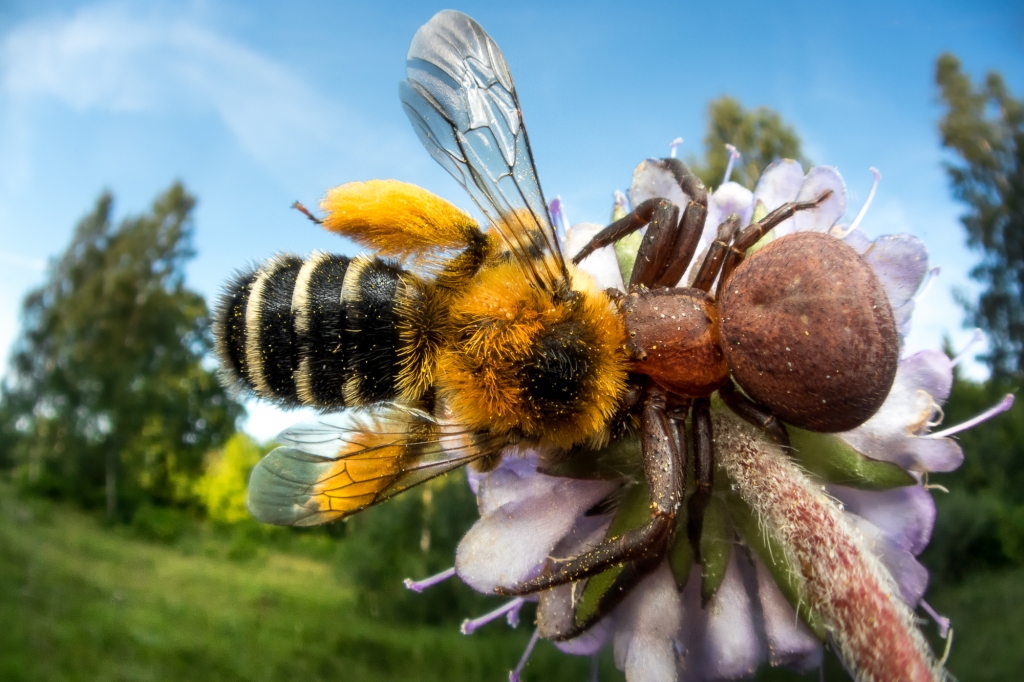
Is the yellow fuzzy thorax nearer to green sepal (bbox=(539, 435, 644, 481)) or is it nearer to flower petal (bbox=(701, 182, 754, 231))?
green sepal (bbox=(539, 435, 644, 481))

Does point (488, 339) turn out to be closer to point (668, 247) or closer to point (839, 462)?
point (668, 247)

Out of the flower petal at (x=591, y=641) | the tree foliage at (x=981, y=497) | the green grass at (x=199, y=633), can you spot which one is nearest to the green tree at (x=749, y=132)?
the tree foliage at (x=981, y=497)

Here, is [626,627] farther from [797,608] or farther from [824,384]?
[824,384]

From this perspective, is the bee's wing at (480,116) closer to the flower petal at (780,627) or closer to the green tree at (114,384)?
the flower petal at (780,627)

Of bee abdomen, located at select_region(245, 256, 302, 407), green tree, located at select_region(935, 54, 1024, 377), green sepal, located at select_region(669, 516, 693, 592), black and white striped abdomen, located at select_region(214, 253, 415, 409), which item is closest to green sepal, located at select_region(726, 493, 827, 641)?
green sepal, located at select_region(669, 516, 693, 592)

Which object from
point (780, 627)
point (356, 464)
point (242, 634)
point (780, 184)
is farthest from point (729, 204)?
point (242, 634)

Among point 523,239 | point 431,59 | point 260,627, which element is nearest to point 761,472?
point 523,239
